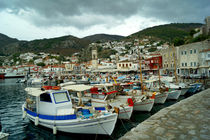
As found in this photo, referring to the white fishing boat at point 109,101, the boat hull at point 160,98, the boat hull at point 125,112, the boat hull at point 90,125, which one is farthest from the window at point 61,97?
the boat hull at point 160,98

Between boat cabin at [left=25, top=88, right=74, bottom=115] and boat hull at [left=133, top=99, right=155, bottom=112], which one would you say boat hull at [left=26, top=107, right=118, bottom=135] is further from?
boat hull at [left=133, top=99, right=155, bottom=112]

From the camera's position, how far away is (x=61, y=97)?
11.8 m

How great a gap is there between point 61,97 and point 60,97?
3.3 inches

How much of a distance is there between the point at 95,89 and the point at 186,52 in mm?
34268

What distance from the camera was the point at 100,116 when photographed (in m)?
9.70

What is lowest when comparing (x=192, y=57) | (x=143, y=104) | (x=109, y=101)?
(x=143, y=104)

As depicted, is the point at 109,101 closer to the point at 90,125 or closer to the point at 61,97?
the point at 61,97


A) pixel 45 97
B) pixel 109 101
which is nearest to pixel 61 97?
pixel 45 97

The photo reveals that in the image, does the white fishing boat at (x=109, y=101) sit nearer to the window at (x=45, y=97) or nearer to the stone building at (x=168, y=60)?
the window at (x=45, y=97)

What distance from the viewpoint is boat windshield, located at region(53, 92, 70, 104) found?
11.5m

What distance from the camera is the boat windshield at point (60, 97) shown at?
11.5 m

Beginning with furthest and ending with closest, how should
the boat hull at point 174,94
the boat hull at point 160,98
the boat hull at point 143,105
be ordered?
the boat hull at point 174,94 < the boat hull at point 160,98 < the boat hull at point 143,105

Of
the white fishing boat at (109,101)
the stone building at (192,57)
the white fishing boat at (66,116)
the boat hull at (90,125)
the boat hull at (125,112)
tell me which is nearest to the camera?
the boat hull at (90,125)

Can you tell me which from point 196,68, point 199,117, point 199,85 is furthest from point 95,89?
point 196,68
